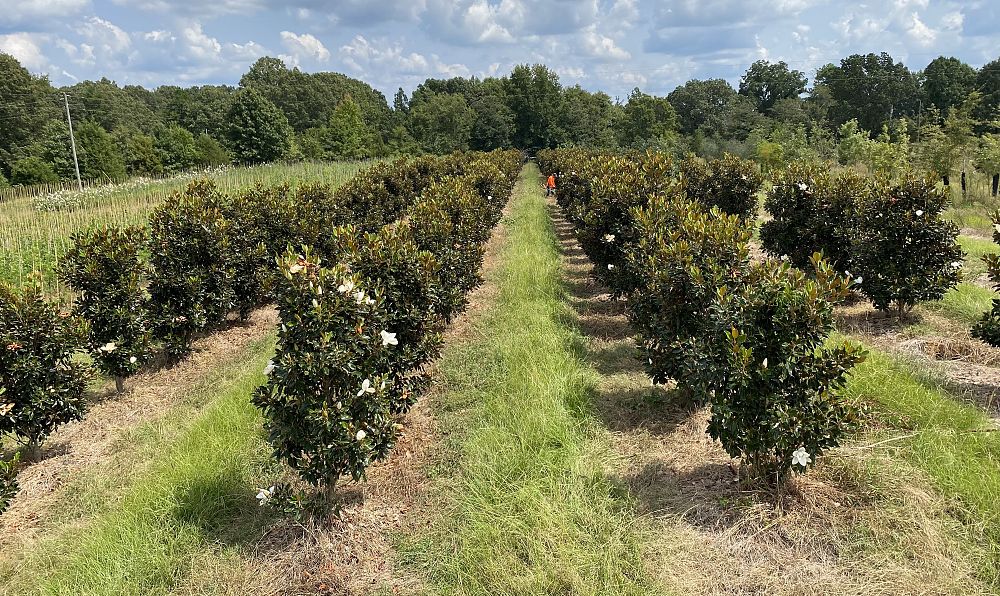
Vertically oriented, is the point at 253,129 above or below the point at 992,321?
above

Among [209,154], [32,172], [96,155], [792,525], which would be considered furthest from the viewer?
[209,154]

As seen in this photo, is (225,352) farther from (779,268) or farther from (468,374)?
(779,268)

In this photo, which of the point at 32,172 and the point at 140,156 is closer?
the point at 32,172

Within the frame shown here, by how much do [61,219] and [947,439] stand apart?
19.0 meters

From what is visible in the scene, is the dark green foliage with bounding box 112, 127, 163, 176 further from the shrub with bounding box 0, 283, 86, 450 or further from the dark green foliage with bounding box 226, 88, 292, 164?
the shrub with bounding box 0, 283, 86, 450

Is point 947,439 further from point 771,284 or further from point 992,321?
point 771,284

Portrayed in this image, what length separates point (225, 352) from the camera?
7.95m

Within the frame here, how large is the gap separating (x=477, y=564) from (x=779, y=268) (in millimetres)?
3108

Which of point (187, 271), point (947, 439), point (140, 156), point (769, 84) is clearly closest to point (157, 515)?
point (187, 271)

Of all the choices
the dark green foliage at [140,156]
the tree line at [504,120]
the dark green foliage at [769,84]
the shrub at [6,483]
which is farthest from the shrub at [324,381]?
the dark green foliage at [769,84]

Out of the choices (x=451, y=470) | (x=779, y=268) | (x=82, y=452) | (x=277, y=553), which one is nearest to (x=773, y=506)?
(x=779, y=268)

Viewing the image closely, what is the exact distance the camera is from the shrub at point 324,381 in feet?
11.9

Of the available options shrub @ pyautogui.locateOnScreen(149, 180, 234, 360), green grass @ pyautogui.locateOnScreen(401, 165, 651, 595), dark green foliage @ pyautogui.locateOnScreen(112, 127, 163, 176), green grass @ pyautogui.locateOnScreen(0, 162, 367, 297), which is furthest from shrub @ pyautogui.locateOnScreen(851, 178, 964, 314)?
dark green foliage @ pyautogui.locateOnScreen(112, 127, 163, 176)

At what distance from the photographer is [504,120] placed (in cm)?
5656
